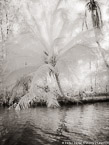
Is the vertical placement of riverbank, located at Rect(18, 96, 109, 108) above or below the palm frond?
below

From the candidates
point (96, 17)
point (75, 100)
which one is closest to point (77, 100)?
point (75, 100)

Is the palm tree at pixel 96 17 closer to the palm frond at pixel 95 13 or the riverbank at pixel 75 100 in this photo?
the palm frond at pixel 95 13

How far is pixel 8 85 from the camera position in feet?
68.1

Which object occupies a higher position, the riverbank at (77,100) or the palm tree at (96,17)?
the palm tree at (96,17)

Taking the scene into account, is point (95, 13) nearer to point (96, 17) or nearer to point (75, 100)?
point (96, 17)

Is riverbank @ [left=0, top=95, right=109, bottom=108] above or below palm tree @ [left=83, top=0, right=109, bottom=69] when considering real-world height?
below

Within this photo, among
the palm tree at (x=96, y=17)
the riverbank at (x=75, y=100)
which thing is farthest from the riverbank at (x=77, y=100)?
the palm tree at (x=96, y=17)

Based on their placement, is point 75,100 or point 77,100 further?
point 77,100

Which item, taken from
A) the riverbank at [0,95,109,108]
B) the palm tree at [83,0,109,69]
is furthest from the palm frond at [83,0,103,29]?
the riverbank at [0,95,109,108]

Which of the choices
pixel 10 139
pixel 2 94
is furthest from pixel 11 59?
pixel 10 139

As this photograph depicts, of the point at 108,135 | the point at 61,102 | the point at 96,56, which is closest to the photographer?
the point at 108,135

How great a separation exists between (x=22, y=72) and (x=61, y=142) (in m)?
14.9

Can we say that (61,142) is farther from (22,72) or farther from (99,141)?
(22,72)

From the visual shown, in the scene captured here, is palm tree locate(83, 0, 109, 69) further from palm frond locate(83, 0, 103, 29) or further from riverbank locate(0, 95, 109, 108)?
riverbank locate(0, 95, 109, 108)
